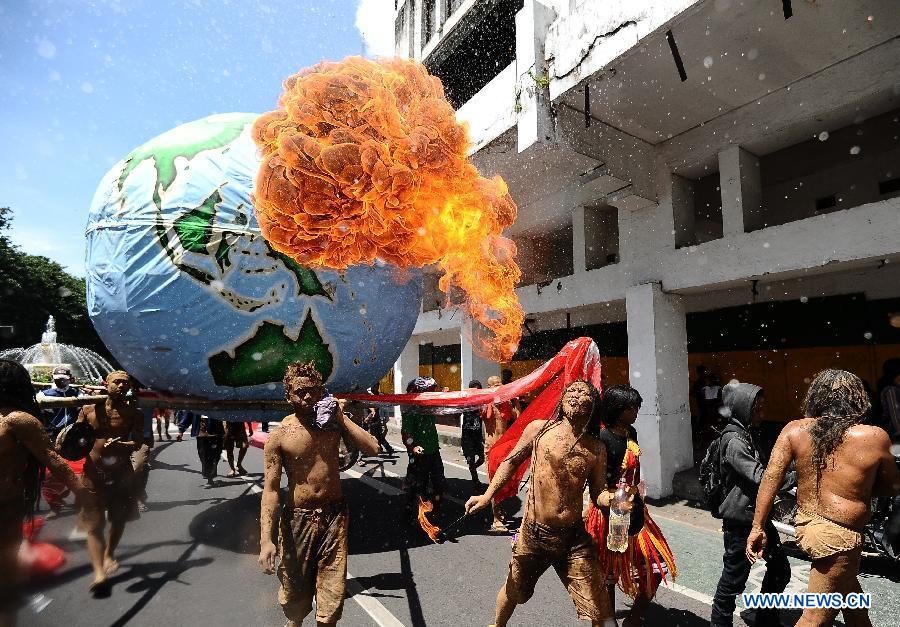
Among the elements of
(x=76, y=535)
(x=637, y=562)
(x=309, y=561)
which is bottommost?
(x=76, y=535)

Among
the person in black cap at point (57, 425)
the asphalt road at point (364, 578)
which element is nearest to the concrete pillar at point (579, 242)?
the asphalt road at point (364, 578)

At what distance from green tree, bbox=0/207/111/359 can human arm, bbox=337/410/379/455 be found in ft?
95.3

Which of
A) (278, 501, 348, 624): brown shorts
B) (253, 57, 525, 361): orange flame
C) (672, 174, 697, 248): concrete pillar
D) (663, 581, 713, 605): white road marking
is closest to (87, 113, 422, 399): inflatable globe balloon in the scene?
(253, 57, 525, 361): orange flame

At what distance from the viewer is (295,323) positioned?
3.81 metres

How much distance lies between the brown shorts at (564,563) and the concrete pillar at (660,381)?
478 centimetres

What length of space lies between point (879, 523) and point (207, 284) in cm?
665

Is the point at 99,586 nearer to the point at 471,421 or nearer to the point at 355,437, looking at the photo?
the point at 355,437

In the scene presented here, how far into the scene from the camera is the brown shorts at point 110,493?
461 centimetres

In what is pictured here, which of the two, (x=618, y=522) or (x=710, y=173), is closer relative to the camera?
(x=618, y=522)

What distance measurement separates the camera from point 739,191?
23.1 ft

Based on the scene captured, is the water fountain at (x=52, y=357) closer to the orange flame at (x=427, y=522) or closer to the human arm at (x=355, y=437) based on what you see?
the orange flame at (x=427, y=522)

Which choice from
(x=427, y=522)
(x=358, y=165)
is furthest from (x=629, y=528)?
(x=358, y=165)

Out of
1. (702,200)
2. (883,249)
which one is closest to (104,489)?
(883,249)

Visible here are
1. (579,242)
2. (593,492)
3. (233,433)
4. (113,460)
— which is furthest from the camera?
(579,242)
